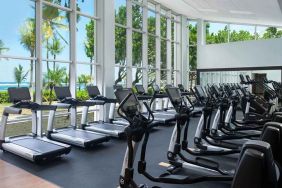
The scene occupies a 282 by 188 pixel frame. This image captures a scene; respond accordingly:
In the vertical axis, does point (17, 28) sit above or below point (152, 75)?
above

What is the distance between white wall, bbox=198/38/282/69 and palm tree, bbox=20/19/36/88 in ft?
29.7

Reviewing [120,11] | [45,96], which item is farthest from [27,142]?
[120,11]

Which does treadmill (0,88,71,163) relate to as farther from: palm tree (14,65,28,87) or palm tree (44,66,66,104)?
palm tree (44,66,66,104)

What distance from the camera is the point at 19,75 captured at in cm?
597

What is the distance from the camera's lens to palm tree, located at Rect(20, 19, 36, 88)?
610cm

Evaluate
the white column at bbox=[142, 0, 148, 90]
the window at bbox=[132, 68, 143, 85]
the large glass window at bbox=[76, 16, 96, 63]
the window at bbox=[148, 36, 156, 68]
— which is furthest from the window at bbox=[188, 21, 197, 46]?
the large glass window at bbox=[76, 16, 96, 63]

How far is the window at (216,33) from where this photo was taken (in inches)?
532

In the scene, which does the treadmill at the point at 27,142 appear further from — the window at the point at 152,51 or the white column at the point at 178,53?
the white column at the point at 178,53

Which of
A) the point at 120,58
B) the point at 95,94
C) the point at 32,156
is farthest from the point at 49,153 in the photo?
the point at 120,58

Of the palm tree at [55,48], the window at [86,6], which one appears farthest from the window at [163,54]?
the palm tree at [55,48]

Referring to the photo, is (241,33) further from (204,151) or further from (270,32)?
(204,151)

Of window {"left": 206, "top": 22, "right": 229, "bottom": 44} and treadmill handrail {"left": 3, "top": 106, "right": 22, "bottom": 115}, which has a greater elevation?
window {"left": 206, "top": 22, "right": 229, "bottom": 44}

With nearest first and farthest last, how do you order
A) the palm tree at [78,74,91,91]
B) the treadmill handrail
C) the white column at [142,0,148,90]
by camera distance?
the treadmill handrail, the palm tree at [78,74,91,91], the white column at [142,0,148,90]

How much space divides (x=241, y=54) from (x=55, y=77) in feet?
29.1
